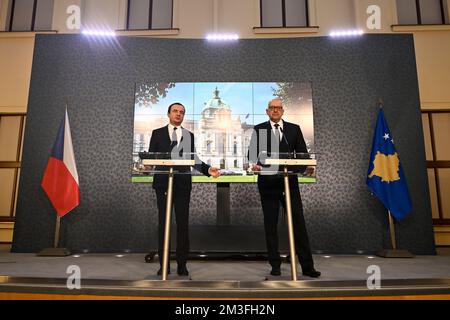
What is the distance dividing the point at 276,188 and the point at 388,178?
1788 millimetres

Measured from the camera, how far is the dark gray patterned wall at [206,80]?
3.69 m

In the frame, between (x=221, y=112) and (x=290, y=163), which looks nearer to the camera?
(x=290, y=163)

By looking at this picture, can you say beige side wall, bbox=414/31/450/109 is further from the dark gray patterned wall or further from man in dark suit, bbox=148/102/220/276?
man in dark suit, bbox=148/102/220/276

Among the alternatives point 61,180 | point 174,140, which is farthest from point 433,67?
point 61,180

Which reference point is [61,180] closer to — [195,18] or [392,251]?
[195,18]

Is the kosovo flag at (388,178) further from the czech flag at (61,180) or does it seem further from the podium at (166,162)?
the czech flag at (61,180)

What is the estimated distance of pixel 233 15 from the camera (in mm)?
5027

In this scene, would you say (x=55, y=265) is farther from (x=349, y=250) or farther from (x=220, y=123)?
(x=349, y=250)

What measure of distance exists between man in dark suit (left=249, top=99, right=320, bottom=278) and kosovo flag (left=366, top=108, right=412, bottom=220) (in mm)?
1517

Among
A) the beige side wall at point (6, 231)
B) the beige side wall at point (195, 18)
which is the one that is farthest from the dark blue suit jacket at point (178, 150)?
the beige side wall at point (6, 231)

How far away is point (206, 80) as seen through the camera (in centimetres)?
400

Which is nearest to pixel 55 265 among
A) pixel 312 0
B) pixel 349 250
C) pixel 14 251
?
pixel 14 251

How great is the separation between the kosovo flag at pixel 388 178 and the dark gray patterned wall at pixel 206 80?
0.26 meters
